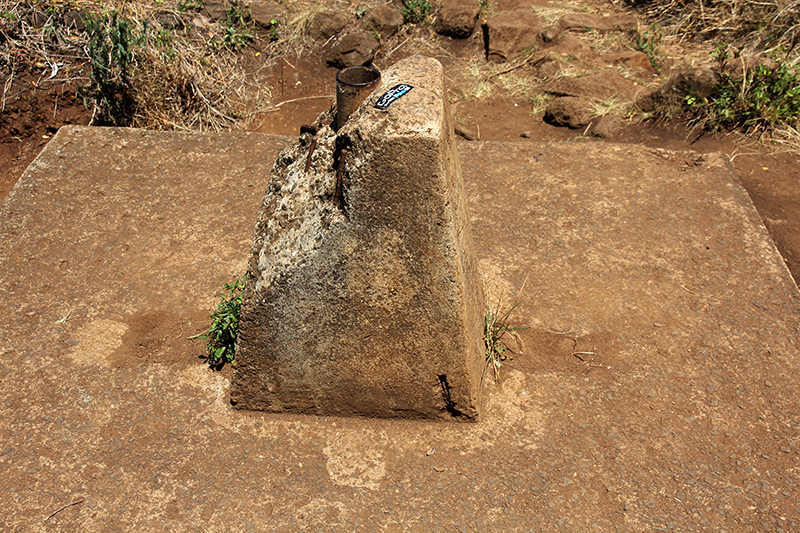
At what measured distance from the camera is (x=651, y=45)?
5.47 meters

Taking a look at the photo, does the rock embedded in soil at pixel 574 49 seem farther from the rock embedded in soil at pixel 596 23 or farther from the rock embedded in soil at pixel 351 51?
the rock embedded in soil at pixel 351 51

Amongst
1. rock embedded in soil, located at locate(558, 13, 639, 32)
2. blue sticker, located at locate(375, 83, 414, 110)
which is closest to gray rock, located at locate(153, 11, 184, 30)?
rock embedded in soil, located at locate(558, 13, 639, 32)

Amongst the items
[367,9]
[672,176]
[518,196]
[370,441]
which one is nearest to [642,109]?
[672,176]

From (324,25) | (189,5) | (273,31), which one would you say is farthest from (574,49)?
(189,5)

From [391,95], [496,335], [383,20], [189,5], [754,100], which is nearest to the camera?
[391,95]

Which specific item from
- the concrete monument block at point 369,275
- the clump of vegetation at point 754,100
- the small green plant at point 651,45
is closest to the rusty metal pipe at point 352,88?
the concrete monument block at point 369,275

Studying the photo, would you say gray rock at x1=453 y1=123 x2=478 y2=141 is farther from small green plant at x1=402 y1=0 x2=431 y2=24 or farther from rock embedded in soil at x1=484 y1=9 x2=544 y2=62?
small green plant at x1=402 y1=0 x2=431 y2=24

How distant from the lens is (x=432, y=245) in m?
2.08

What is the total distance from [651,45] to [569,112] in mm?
1279

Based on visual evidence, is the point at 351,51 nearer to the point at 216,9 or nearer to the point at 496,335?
the point at 216,9

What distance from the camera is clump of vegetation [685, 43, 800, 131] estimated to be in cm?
430

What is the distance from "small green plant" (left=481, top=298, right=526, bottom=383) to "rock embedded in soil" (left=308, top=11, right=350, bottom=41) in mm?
3795

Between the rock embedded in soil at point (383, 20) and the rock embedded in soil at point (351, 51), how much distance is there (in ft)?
0.82

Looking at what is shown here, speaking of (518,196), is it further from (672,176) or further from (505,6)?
(505,6)
